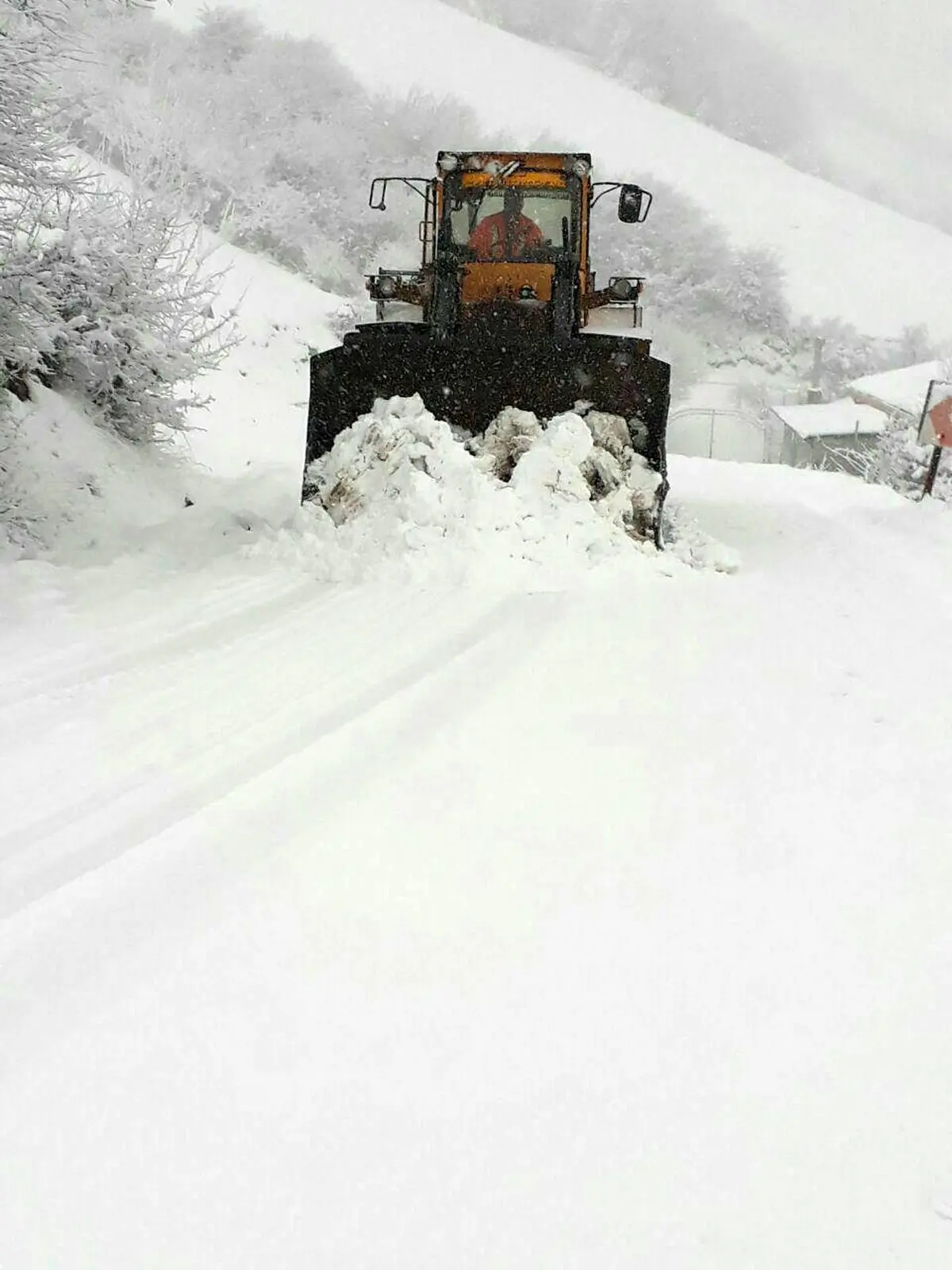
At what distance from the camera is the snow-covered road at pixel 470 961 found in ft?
4.65

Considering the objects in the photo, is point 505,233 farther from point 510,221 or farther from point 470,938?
point 470,938

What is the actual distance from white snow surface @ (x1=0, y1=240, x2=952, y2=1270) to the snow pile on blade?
1.00 meters

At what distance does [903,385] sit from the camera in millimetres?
29047

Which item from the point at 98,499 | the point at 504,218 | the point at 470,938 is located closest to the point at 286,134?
the point at 504,218

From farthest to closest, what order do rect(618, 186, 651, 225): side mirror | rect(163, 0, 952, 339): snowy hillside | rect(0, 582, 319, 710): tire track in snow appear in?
rect(163, 0, 952, 339): snowy hillside
rect(618, 186, 651, 225): side mirror
rect(0, 582, 319, 710): tire track in snow

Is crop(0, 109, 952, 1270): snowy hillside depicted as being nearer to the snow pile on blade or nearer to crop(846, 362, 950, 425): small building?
the snow pile on blade

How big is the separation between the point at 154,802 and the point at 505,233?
20.5ft

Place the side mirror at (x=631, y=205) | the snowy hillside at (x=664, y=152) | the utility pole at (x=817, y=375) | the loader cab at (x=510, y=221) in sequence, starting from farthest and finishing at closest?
the snowy hillside at (x=664, y=152)
the utility pole at (x=817, y=375)
the loader cab at (x=510, y=221)
the side mirror at (x=631, y=205)

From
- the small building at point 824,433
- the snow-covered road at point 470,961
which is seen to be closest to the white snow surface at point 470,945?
the snow-covered road at point 470,961

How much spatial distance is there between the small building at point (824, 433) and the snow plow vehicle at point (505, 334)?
21921 mm

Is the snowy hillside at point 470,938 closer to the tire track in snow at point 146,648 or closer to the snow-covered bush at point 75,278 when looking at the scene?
the tire track in snow at point 146,648

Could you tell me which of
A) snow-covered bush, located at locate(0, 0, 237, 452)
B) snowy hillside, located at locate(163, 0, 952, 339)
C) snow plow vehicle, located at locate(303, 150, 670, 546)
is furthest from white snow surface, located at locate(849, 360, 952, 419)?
snow-covered bush, located at locate(0, 0, 237, 452)

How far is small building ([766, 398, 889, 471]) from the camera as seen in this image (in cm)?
2856

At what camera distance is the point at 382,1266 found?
132 cm
